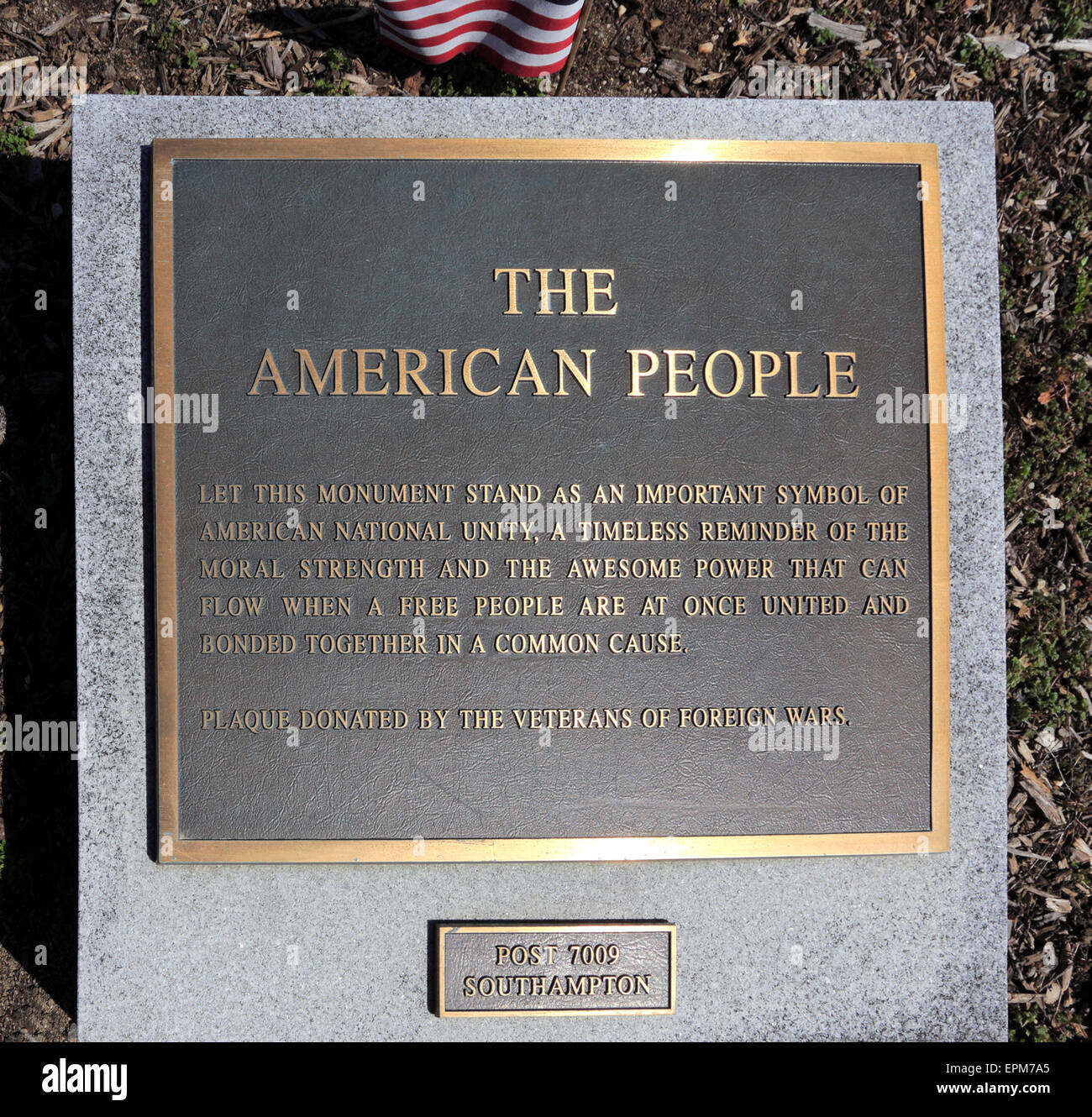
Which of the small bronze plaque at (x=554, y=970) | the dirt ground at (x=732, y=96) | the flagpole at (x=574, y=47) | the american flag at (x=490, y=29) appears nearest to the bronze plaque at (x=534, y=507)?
the small bronze plaque at (x=554, y=970)

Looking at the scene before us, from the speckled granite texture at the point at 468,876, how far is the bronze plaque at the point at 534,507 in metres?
0.21

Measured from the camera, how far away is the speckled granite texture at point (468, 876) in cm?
314

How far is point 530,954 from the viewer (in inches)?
123

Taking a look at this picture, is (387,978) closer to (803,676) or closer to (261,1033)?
(261,1033)

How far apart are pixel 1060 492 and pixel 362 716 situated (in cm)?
358

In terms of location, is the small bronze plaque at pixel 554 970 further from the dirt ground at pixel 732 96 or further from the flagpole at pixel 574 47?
the flagpole at pixel 574 47

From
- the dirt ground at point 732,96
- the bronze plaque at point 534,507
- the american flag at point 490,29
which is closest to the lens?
the bronze plaque at point 534,507

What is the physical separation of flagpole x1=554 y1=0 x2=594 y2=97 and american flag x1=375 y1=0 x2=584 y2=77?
0.04m

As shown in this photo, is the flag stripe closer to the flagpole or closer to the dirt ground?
the flagpole

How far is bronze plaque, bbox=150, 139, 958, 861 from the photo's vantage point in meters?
3.05

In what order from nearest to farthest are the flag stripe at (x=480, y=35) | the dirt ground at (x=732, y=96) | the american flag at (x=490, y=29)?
the american flag at (x=490, y=29) < the flag stripe at (x=480, y=35) < the dirt ground at (x=732, y=96)

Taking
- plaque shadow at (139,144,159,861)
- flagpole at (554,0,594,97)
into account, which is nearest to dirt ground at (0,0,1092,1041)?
flagpole at (554,0,594,97)

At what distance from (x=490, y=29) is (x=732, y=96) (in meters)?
1.30

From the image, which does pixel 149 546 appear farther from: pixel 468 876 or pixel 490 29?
pixel 490 29
